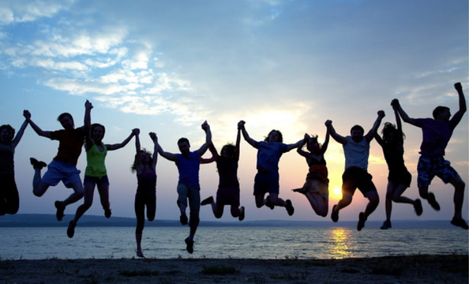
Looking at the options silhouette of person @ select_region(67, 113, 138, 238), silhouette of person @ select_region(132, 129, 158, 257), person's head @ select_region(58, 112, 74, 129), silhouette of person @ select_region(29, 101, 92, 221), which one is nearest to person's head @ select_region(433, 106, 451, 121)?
silhouette of person @ select_region(132, 129, 158, 257)

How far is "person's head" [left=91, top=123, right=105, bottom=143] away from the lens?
39.1 feet

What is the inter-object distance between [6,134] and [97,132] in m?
2.06

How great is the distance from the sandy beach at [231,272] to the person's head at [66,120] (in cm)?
349

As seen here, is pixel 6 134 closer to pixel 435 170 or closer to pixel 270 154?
pixel 270 154

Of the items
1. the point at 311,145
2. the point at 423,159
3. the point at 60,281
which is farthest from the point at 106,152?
the point at 423,159

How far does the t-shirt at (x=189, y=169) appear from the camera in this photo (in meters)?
13.0

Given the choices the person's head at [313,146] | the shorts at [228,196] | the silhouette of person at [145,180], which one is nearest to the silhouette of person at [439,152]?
the person's head at [313,146]

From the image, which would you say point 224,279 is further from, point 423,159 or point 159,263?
point 423,159

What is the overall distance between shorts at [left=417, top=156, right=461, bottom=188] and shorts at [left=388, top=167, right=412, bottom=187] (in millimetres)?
638

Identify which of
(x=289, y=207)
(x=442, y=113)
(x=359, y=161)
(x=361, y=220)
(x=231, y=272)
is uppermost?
(x=442, y=113)

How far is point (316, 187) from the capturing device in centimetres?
1326

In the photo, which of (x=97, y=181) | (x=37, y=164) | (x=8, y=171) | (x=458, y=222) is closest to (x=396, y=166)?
(x=458, y=222)

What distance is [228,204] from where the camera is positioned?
13.6 m

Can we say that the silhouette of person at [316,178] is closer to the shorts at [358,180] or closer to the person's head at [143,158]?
the shorts at [358,180]
